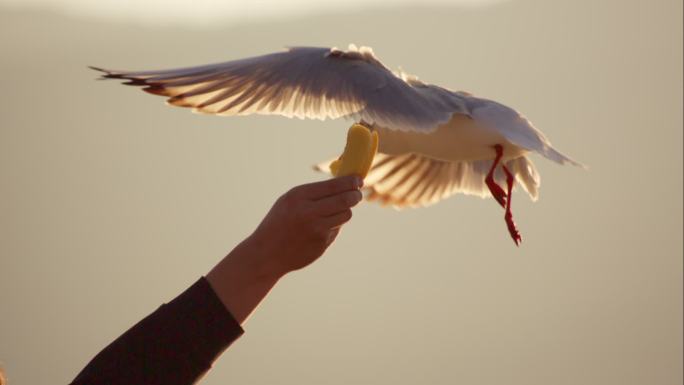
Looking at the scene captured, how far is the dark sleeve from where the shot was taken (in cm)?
77

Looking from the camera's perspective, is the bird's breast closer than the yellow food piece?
No

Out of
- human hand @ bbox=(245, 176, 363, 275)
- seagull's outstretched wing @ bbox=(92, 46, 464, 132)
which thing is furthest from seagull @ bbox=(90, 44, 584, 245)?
human hand @ bbox=(245, 176, 363, 275)

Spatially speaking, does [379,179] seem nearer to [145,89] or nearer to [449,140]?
[449,140]

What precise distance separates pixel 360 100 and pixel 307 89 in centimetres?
9

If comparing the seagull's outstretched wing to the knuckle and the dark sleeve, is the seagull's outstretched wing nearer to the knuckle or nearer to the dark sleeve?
the knuckle

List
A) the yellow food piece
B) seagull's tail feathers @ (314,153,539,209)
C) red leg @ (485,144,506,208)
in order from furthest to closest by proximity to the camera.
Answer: seagull's tail feathers @ (314,153,539,209), red leg @ (485,144,506,208), the yellow food piece

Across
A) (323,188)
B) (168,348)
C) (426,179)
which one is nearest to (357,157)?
(323,188)

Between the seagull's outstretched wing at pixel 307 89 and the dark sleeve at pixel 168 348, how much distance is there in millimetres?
548

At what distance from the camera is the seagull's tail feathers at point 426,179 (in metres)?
1.82

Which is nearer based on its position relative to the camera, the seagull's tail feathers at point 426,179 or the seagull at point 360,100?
the seagull at point 360,100

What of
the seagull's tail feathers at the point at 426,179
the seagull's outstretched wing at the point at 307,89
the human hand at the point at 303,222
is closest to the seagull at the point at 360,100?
the seagull's outstretched wing at the point at 307,89

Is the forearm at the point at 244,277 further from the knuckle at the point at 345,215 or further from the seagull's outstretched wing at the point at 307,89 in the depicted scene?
the seagull's outstretched wing at the point at 307,89

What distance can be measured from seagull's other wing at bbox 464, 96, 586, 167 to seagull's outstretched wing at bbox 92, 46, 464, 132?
1.7 inches

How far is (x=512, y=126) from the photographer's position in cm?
145
